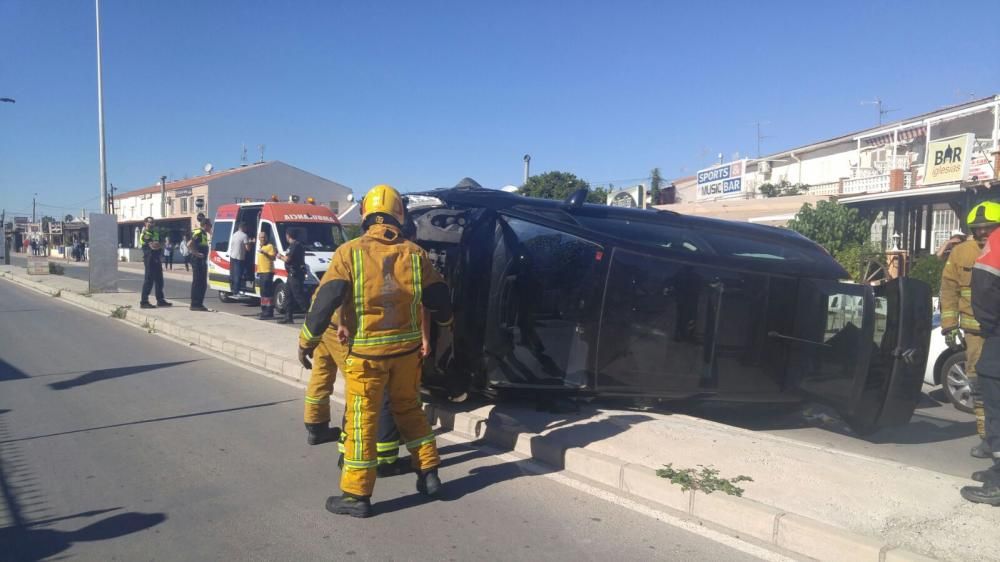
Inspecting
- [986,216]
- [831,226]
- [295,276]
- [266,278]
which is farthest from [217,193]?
[986,216]

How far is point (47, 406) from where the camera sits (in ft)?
23.9

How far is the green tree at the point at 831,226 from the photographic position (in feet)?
61.2

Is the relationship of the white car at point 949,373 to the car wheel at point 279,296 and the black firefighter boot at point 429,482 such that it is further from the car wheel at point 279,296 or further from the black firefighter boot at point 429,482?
the car wheel at point 279,296

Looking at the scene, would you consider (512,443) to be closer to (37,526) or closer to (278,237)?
(37,526)

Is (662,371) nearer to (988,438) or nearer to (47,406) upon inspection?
(988,438)

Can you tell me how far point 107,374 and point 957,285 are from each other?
922cm

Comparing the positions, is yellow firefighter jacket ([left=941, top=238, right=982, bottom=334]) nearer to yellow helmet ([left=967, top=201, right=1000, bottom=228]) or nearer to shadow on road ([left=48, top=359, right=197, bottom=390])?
yellow helmet ([left=967, top=201, right=1000, bottom=228])

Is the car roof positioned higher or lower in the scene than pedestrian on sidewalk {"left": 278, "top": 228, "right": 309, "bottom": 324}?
higher

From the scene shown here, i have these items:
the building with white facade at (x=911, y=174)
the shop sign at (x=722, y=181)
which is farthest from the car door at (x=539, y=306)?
the shop sign at (x=722, y=181)

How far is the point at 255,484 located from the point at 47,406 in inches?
145

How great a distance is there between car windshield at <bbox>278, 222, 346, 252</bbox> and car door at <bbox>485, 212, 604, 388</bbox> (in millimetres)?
10452

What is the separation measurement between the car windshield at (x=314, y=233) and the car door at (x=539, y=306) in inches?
412

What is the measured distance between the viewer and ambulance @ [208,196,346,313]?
15.0 metres

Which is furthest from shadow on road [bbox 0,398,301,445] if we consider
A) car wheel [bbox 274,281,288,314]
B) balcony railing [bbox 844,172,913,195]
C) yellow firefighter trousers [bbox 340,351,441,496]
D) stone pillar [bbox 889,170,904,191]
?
balcony railing [bbox 844,172,913,195]
